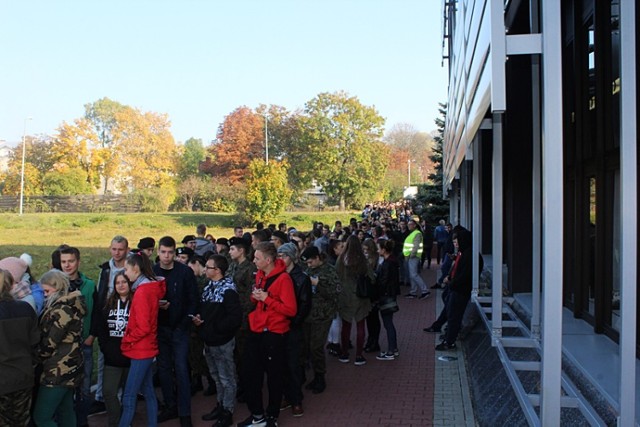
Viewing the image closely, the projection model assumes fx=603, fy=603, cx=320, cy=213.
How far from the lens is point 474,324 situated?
9.09 m

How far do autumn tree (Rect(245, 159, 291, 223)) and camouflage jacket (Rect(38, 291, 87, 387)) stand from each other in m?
39.3

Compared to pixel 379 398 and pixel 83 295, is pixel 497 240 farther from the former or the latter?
pixel 83 295

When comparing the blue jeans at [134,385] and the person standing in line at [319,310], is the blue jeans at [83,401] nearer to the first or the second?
the blue jeans at [134,385]

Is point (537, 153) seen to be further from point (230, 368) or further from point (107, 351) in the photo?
point (107, 351)

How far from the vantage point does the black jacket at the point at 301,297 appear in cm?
597

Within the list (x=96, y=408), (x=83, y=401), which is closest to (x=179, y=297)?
(x=83, y=401)

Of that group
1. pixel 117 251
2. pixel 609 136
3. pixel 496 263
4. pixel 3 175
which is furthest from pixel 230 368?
pixel 3 175

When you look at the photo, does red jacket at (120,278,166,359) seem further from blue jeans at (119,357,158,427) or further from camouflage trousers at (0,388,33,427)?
camouflage trousers at (0,388,33,427)

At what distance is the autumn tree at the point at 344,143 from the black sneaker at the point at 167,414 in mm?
55551

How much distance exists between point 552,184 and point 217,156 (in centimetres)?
6696

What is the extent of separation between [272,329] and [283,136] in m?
63.1

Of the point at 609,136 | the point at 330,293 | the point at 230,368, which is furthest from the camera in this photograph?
the point at 330,293

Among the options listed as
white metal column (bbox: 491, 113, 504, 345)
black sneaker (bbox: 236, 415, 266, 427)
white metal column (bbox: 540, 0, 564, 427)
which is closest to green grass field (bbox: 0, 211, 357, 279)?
black sneaker (bbox: 236, 415, 266, 427)

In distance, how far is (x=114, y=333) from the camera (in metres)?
5.24
